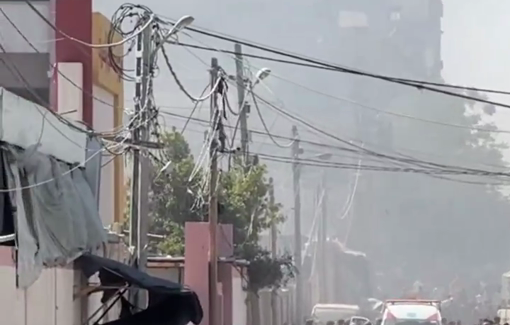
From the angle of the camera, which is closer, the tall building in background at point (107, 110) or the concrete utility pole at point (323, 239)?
the tall building in background at point (107, 110)

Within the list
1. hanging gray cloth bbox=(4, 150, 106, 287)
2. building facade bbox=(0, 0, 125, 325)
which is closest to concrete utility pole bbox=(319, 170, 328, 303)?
building facade bbox=(0, 0, 125, 325)

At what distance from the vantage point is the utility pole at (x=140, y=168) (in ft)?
56.8

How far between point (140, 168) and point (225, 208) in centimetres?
1462

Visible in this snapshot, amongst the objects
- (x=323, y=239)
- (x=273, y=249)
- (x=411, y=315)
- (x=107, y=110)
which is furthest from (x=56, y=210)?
(x=323, y=239)

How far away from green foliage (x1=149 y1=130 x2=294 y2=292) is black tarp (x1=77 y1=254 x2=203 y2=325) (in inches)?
576

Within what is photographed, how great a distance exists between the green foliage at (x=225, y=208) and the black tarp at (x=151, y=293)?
48.0 ft

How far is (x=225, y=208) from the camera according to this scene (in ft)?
105

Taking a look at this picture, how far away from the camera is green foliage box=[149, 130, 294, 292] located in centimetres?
3167

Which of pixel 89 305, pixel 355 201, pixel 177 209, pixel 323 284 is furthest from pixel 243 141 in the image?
pixel 355 201

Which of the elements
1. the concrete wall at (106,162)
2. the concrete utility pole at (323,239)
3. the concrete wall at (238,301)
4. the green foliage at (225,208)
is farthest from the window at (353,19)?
the concrete wall at (106,162)

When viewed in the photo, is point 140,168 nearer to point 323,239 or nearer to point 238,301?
point 238,301

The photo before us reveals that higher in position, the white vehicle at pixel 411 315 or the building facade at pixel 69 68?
the building facade at pixel 69 68

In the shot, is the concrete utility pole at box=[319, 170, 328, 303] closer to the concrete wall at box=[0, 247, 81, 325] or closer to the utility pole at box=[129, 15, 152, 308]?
the utility pole at box=[129, 15, 152, 308]

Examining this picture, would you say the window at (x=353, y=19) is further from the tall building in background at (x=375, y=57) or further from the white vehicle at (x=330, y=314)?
the white vehicle at (x=330, y=314)
